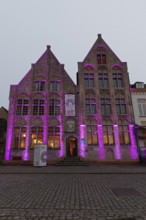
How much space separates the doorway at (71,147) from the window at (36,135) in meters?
4.08

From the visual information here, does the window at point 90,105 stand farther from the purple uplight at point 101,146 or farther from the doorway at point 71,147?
the doorway at point 71,147

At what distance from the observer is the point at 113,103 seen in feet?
72.5

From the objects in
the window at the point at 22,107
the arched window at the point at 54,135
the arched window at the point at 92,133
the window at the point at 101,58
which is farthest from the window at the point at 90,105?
the window at the point at 22,107

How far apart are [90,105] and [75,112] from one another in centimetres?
275

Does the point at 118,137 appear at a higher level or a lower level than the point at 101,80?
lower

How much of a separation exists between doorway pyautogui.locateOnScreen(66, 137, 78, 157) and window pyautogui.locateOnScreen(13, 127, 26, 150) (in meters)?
6.51

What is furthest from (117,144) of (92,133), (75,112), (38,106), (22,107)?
(22,107)

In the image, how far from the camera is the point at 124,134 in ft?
68.1

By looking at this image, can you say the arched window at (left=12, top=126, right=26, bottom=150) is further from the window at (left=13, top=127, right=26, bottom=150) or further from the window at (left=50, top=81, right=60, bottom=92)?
the window at (left=50, top=81, right=60, bottom=92)

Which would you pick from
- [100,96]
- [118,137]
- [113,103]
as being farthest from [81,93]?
[118,137]

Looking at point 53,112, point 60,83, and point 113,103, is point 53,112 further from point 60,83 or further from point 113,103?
point 113,103

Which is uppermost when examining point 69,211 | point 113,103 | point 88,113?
point 113,103

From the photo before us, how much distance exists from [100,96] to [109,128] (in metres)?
5.46

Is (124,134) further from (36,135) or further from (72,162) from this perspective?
(36,135)
